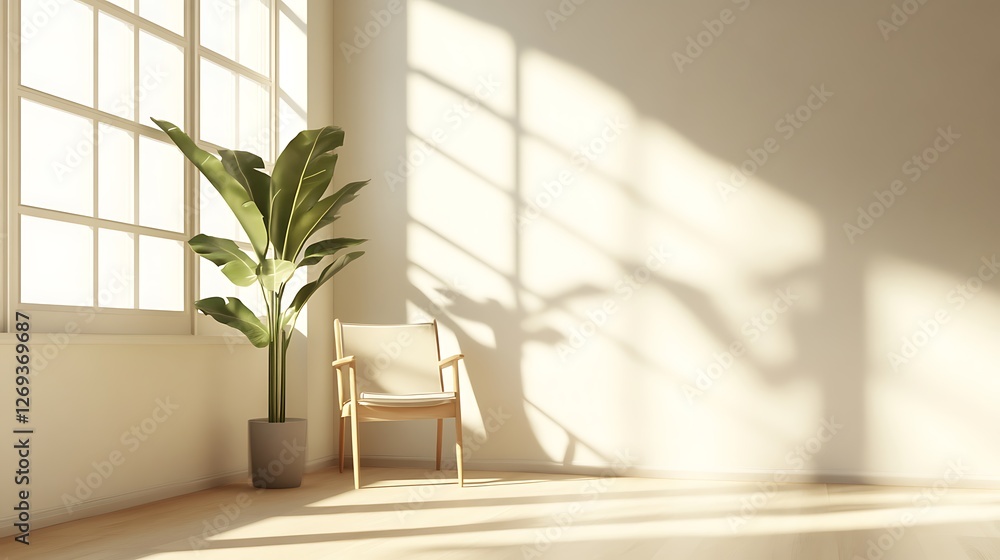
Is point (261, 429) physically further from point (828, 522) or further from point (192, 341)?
point (828, 522)

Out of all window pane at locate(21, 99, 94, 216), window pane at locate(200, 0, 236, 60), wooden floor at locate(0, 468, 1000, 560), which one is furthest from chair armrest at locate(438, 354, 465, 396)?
window pane at locate(200, 0, 236, 60)

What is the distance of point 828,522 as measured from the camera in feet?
10.4

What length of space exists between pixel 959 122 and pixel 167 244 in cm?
354

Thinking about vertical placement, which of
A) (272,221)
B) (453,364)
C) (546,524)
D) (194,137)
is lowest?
(546,524)

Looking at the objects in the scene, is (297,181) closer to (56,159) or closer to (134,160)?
(134,160)

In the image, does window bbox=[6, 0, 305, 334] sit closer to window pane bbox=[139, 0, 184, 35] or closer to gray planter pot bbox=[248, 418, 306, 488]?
window pane bbox=[139, 0, 184, 35]

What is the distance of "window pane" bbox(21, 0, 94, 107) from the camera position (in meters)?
3.15

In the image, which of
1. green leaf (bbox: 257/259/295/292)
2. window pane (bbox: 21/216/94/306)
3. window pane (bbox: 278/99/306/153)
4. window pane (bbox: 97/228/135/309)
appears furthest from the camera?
window pane (bbox: 278/99/306/153)

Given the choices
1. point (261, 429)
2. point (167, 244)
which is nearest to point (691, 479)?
point (261, 429)

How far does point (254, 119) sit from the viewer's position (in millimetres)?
4551

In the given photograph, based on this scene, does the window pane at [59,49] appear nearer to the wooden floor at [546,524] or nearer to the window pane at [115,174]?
the window pane at [115,174]

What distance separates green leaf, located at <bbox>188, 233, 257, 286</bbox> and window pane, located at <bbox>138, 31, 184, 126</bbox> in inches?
23.0

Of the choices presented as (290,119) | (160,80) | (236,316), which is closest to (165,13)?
(160,80)

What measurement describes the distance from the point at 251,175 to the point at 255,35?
46.7 inches
